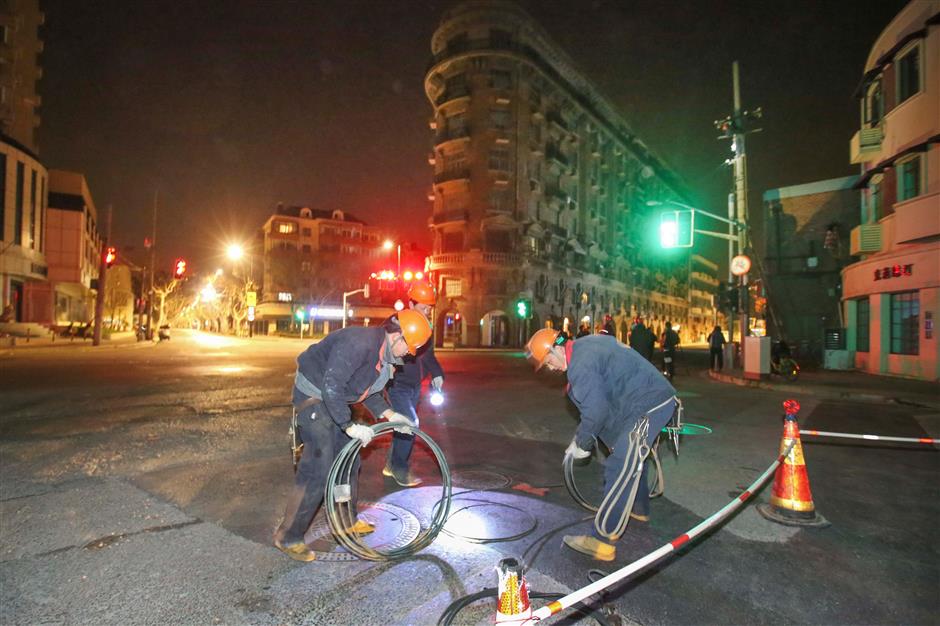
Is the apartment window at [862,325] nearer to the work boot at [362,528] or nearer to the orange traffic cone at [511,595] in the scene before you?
the work boot at [362,528]

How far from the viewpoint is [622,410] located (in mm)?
4379

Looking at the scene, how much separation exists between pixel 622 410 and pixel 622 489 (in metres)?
0.63

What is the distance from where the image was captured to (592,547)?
4078 millimetres

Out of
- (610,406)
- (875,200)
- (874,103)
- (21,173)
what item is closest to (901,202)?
(875,200)

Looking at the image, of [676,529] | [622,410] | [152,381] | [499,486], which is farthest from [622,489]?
[152,381]

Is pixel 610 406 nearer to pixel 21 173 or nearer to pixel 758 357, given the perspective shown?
pixel 758 357

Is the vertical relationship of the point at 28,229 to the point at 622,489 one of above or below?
above

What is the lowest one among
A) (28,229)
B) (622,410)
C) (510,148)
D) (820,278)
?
(622,410)

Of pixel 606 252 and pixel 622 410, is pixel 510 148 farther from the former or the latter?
pixel 622 410

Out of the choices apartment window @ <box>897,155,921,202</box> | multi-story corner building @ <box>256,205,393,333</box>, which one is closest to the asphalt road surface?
apartment window @ <box>897,155,921,202</box>

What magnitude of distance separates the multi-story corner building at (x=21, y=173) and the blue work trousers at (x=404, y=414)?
37.6m

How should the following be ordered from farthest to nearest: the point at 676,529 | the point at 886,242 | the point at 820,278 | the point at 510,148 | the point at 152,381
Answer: the point at 510,148 < the point at 820,278 < the point at 886,242 < the point at 152,381 < the point at 676,529

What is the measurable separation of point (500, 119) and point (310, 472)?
51.4 meters

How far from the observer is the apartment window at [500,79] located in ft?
166
